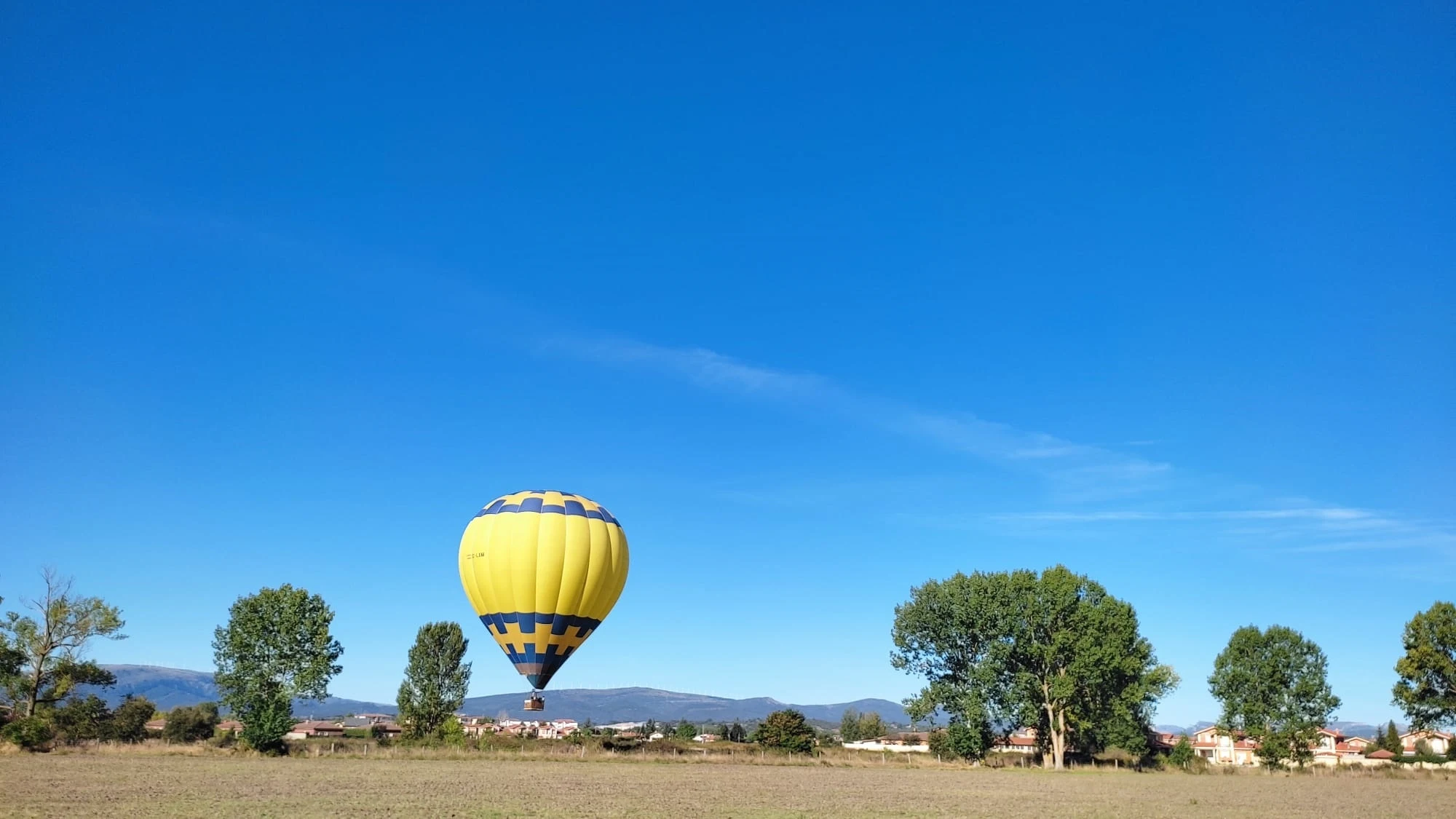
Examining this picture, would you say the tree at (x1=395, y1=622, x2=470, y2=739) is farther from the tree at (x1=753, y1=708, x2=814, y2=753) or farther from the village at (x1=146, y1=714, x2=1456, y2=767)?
the tree at (x1=753, y1=708, x2=814, y2=753)

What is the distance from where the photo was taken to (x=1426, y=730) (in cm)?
7181

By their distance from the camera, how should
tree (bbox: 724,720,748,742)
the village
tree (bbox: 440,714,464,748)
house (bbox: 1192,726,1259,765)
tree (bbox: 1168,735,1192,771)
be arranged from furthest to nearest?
house (bbox: 1192,726,1259,765) < tree (bbox: 724,720,748,742) < the village < tree (bbox: 1168,735,1192,771) < tree (bbox: 440,714,464,748)

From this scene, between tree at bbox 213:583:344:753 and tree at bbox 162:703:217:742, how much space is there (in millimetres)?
15876

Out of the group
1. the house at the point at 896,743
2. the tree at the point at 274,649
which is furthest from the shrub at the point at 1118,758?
the tree at the point at 274,649

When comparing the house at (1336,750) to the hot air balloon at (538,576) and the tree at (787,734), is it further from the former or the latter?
the hot air balloon at (538,576)

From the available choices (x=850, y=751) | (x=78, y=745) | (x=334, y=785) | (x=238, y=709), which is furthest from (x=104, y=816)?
(x=850, y=751)

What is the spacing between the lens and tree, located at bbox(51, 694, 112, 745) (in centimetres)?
6026

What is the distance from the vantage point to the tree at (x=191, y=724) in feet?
257

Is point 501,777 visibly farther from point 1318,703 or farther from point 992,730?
point 1318,703

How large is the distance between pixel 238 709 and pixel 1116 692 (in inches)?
2536

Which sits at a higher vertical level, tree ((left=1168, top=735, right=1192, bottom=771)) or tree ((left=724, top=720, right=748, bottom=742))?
tree ((left=1168, top=735, right=1192, bottom=771))

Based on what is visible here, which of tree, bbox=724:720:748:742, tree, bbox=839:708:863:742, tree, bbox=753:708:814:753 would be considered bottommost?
tree, bbox=839:708:863:742

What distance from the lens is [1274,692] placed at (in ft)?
255

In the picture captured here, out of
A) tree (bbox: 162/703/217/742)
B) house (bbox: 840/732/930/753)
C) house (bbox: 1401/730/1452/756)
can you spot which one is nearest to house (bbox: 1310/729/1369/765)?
house (bbox: 1401/730/1452/756)
